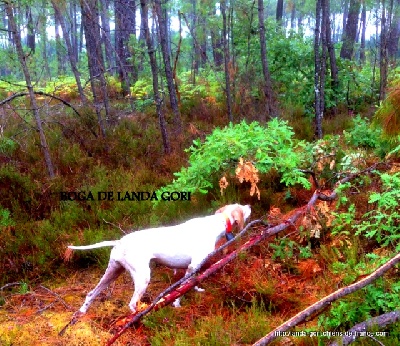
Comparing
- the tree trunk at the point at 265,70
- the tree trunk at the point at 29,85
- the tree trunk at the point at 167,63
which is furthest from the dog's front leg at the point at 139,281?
the tree trunk at the point at 265,70

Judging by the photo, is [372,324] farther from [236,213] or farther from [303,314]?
[236,213]

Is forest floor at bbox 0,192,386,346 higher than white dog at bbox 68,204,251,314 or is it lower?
lower

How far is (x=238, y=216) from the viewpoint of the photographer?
4.32 m

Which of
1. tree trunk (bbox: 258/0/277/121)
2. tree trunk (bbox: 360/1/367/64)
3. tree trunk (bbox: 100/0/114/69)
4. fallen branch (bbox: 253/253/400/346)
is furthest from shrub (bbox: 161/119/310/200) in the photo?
tree trunk (bbox: 360/1/367/64)

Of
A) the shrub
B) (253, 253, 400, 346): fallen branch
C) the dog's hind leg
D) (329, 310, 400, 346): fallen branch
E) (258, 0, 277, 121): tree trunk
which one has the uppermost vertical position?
(258, 0, 277, 121): tree trunk

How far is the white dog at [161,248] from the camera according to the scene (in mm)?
3613

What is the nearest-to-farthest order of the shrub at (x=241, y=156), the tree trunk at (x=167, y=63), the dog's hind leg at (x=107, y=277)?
the dog's hind leg at (x=107, y=277) < the shrub at (x=241, y=156) < the tree trunk at (x=167, y=63)

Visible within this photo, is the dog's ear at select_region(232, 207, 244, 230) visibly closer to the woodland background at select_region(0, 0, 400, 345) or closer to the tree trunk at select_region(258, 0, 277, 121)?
the woodland background at select_region(0, 0, 400, 345)

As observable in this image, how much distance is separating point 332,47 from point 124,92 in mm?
6495

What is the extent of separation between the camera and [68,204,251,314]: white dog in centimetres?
361

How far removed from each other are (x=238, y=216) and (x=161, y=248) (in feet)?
3.24

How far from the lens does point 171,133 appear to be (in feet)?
28.4

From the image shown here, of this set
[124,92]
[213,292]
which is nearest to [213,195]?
[213,292]

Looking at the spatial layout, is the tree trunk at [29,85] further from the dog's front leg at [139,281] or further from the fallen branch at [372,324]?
the fallen branch at [372,324]
